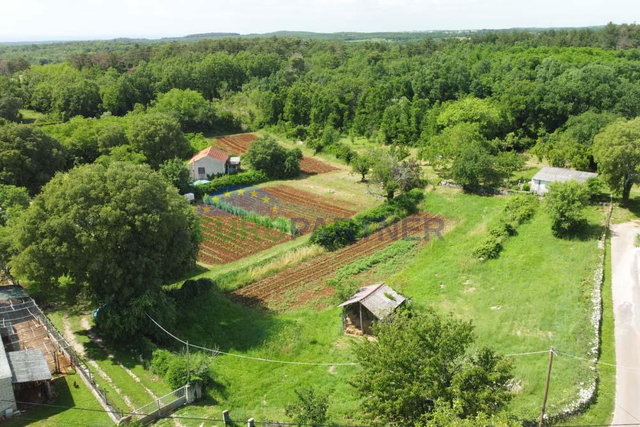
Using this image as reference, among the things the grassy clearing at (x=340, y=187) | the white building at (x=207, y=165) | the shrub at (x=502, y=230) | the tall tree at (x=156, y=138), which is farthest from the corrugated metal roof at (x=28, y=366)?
the white building at (x=207, y=165)

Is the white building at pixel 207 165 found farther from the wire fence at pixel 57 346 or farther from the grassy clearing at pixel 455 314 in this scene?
the wire fence at pixel 57 346

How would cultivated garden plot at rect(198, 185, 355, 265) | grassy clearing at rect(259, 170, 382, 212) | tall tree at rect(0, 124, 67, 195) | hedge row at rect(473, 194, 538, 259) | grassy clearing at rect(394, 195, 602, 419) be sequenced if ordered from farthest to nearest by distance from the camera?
grassy clearing at rect(259, 170, 382, 212)
tall tree at rect(0, 124, 67, 195)
cultivated garden plot at rect(198, 185, 355, 265)
hedge row at rect(473, 194, 538, 259)
grassy clearing at rect(394, 195, 602, 419)

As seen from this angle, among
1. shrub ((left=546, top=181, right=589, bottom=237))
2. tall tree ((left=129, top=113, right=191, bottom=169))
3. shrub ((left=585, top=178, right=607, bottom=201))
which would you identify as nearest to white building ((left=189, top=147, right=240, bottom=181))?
tall tree ((left=129, top=113, right=191, bottom=169))

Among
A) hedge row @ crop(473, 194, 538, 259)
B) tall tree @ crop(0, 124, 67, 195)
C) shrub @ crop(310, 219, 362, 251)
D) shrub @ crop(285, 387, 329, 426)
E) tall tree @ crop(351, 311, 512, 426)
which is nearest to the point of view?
tall tree @ crop(351, 311, 512, 426)

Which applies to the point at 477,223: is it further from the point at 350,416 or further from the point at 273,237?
the point at 350,416

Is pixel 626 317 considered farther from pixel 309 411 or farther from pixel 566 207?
pixel 309 411

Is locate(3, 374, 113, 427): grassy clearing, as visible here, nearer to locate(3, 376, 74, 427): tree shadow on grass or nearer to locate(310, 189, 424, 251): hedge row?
locate(3, 376, 74, 427): tree shadow on grass

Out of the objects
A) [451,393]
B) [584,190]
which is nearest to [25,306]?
[451,393]
